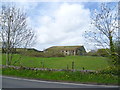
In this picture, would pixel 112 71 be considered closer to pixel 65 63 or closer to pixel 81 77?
pixel 81 77

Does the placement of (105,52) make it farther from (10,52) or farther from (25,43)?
(10,52)

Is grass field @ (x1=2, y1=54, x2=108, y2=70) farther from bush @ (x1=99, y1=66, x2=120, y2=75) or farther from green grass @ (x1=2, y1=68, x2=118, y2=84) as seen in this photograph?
green grass @ (x1=2, y1=68, x2=118, y2=84)

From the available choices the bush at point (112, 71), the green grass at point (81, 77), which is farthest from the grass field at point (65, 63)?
the green grass at point (81, 77)

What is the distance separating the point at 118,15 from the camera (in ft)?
44.5

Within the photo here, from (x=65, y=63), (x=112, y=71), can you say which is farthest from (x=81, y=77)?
(x=65, y=63)

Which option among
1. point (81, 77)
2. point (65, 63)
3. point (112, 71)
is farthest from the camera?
point (65, 63)

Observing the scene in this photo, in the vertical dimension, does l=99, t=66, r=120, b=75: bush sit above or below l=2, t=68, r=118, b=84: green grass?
above

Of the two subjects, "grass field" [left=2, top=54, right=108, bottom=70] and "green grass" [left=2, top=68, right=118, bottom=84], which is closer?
"green grass" [left=2, top=68, right=118, bottom=84]

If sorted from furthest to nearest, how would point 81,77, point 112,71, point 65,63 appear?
point 65,63
point 112,71
point 81,77

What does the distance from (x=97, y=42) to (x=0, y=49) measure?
1244 cm

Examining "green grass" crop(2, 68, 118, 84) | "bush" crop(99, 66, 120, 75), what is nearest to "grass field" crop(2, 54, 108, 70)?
"bush" crop(99, 66, 120, 75)

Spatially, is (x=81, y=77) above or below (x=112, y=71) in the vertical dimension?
below

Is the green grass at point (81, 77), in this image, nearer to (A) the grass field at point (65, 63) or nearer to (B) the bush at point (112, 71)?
(B) the bush at point (112, 71)

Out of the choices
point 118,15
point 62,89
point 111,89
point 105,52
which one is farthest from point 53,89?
point 118,15
